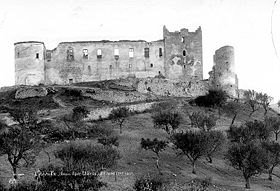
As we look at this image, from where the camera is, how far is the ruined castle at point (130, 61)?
84.3m

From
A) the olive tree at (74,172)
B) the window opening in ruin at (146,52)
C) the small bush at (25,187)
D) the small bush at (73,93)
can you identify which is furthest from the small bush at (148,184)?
the window opening in ruin at (146,52)

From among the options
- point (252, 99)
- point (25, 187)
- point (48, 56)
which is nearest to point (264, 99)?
point (252, 99)

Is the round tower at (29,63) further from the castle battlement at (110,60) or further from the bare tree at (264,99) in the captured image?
the bare tree at (264,99)

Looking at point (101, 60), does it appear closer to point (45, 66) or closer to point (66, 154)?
point (45, 66)

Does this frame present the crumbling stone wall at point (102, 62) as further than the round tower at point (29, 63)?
Yes

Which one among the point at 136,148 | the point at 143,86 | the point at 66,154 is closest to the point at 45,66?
the point at 143,86

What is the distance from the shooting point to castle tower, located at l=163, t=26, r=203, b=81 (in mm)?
87125

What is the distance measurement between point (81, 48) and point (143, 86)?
11.2m

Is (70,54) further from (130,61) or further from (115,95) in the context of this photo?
(115,95)

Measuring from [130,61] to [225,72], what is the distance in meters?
14.3

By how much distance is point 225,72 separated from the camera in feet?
287

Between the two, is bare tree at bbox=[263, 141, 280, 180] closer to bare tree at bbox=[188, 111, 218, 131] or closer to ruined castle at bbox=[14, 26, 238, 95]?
bare tree at bbox=[188, 111, 218, 131]

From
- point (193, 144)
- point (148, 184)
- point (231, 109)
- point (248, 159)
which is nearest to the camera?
point (148, 184)

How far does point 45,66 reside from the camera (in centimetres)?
8475
